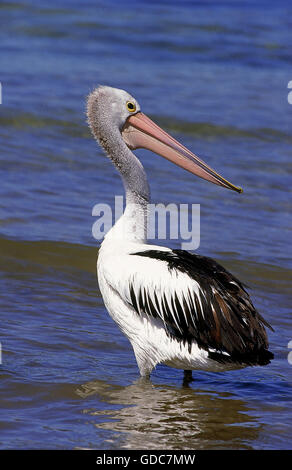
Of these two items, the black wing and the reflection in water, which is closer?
the reflection in water

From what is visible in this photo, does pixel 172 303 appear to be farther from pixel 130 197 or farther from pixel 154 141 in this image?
pixel 154 141

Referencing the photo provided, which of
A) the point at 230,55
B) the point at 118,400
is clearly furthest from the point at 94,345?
the point at 230,55

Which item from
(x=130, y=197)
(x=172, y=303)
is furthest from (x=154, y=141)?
(x=172, y=303)

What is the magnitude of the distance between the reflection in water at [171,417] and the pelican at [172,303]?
0.20m

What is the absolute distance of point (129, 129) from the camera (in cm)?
589

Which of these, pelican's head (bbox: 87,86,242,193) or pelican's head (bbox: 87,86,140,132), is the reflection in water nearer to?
pelican's head (bbox: 87,86,242,193)

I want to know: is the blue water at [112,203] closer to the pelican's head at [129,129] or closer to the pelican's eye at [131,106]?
the pelican's head at [129,129]

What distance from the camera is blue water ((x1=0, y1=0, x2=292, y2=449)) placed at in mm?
4895

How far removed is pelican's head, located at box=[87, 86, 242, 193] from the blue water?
142 cm

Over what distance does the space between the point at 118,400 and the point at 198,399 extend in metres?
0.53

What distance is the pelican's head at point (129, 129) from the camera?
225 inches

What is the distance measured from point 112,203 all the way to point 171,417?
13.9 ft

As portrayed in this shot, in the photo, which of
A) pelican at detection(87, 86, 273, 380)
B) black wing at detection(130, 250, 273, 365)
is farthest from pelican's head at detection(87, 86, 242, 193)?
black wing at detection(130, 250, 273, 365)
